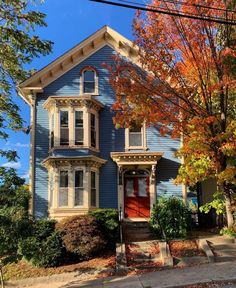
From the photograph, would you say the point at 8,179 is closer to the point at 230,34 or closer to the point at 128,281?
the point at 128,281

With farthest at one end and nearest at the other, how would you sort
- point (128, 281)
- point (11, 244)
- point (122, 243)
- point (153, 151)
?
1. point (153, 151)
2. point (122, 243)
3. point (11, 244)
4. point (128, 281)

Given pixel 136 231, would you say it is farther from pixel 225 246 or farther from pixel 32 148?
pixel 32 148

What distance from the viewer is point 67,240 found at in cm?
1416

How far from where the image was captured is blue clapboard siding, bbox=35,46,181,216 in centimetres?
1886

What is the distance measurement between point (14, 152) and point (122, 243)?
892 centimetres

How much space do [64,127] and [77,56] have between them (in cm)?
433

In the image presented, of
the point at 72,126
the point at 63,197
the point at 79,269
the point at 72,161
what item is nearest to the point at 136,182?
the point at 72,161

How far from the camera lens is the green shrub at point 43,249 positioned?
45.4 feet

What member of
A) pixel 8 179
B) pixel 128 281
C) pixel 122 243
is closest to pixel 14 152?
pixel 8 179

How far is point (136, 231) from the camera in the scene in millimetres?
17406

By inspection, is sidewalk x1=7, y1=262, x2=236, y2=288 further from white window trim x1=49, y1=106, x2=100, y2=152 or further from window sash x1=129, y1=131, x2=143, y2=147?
window sash x1=129, y1=131, x2=143, y2=147

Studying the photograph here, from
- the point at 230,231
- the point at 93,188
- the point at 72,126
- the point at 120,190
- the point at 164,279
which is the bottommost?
the point at 164,279

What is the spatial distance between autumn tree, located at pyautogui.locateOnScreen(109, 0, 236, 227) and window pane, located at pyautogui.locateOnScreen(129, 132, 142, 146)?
12.8 ft

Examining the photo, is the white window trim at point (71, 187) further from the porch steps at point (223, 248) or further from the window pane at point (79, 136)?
the porch steps at point (223, 248)
